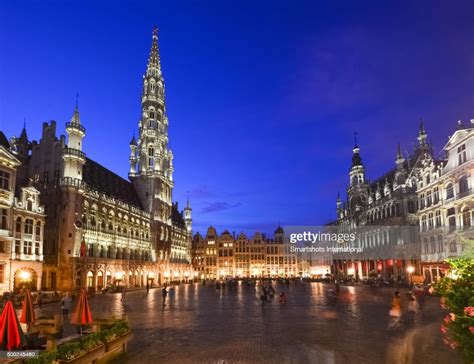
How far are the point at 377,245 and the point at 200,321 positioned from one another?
66.3 m

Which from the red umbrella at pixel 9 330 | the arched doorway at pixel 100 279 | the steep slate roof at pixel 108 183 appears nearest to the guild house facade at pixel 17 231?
the arched doorway at pixel 100 279

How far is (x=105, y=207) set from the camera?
238 ft

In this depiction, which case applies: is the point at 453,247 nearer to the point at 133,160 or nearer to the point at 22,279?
the point at 22,279

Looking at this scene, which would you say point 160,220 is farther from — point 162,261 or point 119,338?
point 119,338

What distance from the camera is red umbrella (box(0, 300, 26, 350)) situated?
32.6 ft

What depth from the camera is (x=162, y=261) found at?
9681 centimetres

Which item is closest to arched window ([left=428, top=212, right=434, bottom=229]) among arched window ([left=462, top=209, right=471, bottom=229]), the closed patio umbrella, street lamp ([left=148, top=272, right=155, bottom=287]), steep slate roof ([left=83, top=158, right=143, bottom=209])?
arched window ([left=462, top=209, right=471, bottom=229])

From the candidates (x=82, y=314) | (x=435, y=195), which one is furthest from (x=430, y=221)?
(x=82, y=314)

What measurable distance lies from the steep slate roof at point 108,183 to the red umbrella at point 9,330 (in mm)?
64102

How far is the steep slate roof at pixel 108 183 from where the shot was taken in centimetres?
7494

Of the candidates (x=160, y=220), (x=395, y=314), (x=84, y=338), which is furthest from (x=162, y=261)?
(x=84, y=338)

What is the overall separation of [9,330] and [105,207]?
64.9 m

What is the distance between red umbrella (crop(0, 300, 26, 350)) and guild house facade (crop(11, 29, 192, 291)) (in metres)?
35.3

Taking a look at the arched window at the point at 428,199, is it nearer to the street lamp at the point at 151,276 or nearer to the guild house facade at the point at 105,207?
the guild house facade at the point at 105,207
